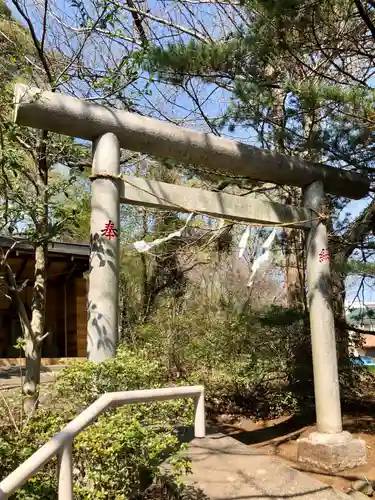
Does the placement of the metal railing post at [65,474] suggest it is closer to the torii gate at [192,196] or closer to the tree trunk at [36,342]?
the tree trunk at [36,342]

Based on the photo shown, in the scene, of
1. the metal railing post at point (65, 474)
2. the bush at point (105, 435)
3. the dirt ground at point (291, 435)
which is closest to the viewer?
the metal railing post at point (65, 474)

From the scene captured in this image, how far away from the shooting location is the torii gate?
4.07m

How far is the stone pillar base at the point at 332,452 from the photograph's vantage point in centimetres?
479

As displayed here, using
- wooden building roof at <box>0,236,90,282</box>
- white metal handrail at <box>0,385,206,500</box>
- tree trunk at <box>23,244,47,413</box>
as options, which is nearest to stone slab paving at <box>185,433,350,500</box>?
white metal handrail at <box>0,385,206,500</box>

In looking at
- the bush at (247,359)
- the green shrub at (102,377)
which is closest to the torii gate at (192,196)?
the green shrub at (102,377)

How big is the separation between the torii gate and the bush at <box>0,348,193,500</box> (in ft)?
1.67

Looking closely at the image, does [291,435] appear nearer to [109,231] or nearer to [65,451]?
[109,231]

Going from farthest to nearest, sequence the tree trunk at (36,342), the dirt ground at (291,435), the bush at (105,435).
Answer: the dirt ground at (291,435)
the tree trunk at (36,342)
the bush at (105,435)

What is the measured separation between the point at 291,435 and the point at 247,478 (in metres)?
2.67

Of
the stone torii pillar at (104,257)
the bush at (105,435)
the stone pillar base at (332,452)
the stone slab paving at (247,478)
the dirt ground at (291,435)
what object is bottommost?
the dirt ground at (291,435)

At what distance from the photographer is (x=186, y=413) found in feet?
11.3

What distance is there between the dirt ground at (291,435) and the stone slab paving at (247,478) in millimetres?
1002

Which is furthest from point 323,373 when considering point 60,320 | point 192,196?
point 60,320

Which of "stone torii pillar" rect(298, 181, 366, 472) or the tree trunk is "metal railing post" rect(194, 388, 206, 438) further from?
"stone torii pillar" rect(298, 181, 366, 472)
